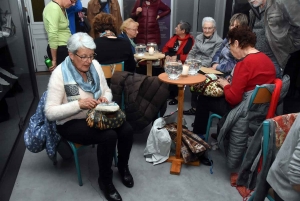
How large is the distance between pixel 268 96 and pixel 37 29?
13.4ft

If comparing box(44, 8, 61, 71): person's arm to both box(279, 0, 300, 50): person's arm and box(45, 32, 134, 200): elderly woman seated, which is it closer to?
box(45, 32, 134, 200): elderly woman seated

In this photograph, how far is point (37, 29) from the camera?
15.8ft

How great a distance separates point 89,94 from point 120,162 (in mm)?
568

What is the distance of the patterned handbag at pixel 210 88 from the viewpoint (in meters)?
2.31

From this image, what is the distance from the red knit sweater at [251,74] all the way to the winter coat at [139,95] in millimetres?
631

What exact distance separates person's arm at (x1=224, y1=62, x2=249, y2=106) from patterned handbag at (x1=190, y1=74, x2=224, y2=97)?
0.50 ft

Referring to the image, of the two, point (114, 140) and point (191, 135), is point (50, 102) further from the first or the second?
point (191, 135)

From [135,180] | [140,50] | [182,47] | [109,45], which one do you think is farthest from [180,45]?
[135,180]

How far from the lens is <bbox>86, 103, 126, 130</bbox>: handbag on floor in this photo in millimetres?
1816

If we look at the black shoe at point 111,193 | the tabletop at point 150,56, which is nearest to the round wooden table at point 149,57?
the tabletop at point 150,56

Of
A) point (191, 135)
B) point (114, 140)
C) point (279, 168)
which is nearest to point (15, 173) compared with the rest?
point (114, 140)

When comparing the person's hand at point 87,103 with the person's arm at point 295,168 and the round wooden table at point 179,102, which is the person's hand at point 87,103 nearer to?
the round wooden table at point 179,102

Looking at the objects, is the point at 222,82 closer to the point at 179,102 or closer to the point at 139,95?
the point at 179,102

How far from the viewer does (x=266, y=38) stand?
2.58 meters
